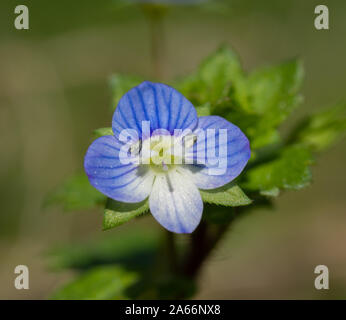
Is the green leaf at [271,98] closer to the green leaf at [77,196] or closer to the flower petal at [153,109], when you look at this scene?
the flower petal at [153,109]

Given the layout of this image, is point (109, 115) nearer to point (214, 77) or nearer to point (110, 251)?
point (110, 251)

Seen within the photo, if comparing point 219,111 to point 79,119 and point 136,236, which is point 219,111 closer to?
point 136,236

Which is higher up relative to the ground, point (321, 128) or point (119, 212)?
point (321, 128)

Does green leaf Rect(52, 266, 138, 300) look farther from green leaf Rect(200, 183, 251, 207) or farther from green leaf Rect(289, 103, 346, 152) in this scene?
green leaf Rect(289, 103, 346, 152)

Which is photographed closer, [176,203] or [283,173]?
[176,203]

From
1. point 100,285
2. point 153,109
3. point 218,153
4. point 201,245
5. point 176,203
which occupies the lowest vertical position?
point 100,285

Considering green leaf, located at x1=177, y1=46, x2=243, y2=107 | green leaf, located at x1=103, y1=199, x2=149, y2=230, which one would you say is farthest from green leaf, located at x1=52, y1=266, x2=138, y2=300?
green leaf, located at x1=177, y1=46, x2=243, y2=107

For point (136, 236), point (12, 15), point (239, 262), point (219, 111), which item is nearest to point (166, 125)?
point (219, 111)

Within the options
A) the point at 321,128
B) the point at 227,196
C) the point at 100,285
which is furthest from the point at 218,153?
the point at 100,285
